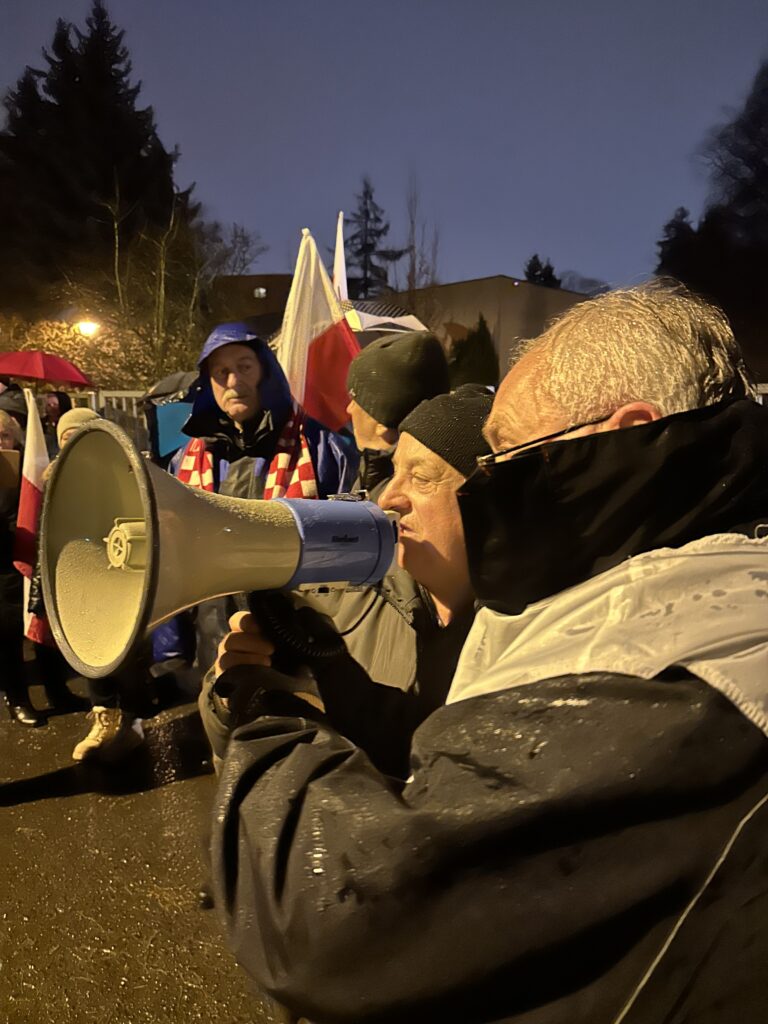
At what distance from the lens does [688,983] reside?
2.44ft

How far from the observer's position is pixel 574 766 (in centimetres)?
69

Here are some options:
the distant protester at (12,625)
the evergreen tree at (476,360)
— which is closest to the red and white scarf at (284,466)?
the distant protester at (12,625)

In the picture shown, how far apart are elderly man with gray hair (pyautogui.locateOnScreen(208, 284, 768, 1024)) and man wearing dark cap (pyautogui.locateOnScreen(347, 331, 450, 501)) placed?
2033 millimetres

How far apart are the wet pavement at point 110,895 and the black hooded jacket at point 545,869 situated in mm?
994

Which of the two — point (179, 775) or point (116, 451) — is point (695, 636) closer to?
point (116, 451)

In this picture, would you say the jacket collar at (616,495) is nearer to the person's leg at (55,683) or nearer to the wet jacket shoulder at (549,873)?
the wet jacket shoulder at (549,873)

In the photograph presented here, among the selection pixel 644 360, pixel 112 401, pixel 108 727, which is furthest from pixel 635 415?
pixel 112 401

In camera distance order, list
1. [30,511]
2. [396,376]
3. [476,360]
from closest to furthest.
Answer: [396,376], [30,511], [476,360]

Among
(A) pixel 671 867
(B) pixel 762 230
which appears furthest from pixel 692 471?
(B) pixel 762 230

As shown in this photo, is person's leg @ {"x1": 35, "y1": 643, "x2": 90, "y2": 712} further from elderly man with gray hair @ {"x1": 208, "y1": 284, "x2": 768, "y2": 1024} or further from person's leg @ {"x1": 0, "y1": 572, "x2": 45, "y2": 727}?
elderly man with gray hair @ {"x1": 208, "y1": 284, "x2": 768, "y2": 1024}

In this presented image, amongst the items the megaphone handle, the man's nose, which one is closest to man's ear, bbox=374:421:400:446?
the man's nose

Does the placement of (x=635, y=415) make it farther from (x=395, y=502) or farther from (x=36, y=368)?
(x=36, y=368)

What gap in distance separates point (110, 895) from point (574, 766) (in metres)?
2.67

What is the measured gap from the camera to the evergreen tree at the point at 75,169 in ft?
75.6
